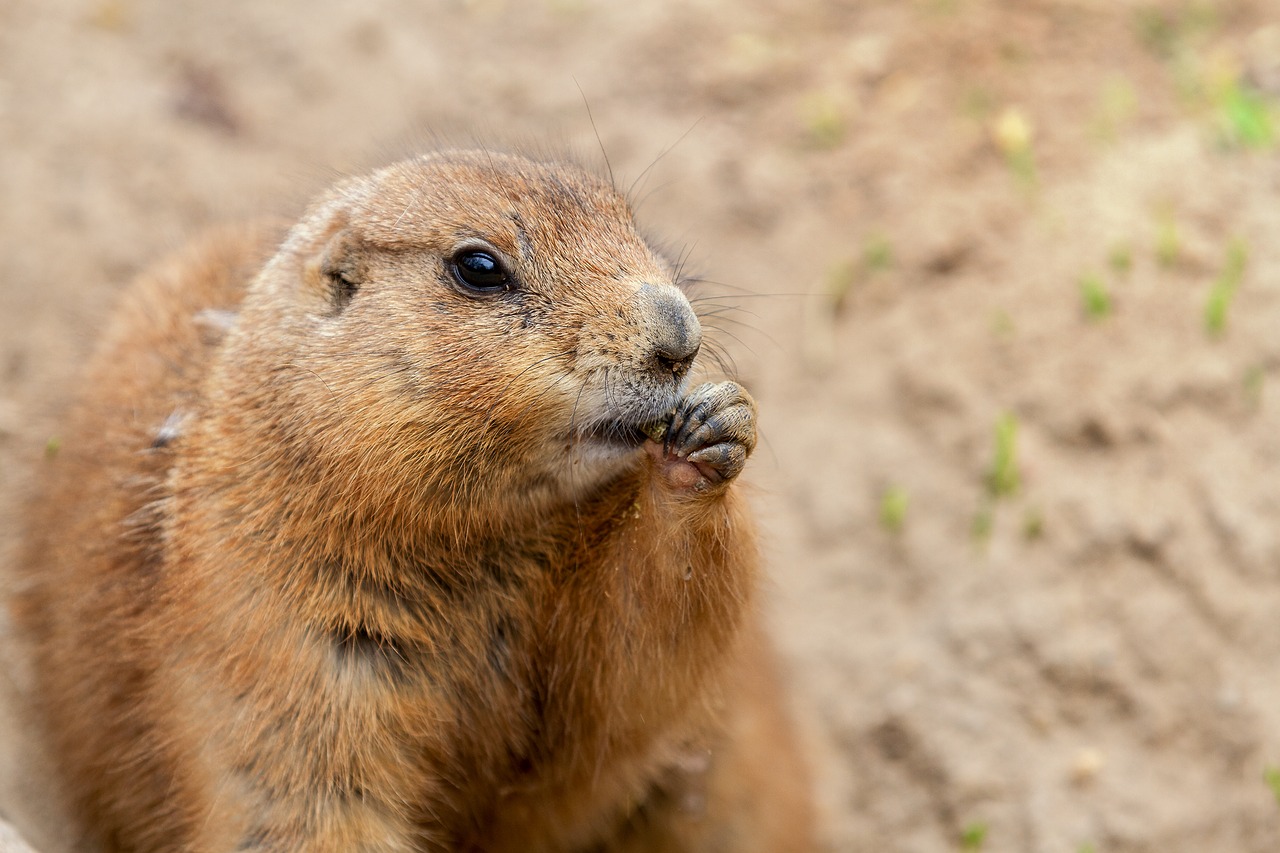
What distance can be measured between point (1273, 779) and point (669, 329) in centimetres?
337

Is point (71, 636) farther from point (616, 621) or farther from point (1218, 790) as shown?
point (1218, 790)

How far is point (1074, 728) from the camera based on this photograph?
5.56 metres

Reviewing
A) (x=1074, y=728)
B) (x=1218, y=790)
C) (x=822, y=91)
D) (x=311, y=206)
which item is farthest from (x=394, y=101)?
(x=1218, y=790)

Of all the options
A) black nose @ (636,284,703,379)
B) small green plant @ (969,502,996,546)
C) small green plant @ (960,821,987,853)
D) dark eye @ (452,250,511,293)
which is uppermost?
dark eye @ (452,250,511,293)

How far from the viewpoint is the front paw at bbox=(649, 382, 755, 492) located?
334 cm

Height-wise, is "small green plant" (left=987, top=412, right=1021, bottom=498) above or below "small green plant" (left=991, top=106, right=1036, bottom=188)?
below

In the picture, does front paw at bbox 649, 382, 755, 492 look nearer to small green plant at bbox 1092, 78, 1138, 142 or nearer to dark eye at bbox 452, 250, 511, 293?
dark eye at bbox 452, 250, 511, 293

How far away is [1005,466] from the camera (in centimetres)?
595

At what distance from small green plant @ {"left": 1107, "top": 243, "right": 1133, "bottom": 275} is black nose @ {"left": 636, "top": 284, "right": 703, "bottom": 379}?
3715 mm

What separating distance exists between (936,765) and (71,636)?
140 inches

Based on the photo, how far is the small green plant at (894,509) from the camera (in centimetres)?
613

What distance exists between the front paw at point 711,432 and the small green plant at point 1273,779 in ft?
9.70

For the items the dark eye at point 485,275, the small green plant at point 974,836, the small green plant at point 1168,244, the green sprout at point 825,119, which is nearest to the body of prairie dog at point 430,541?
the dark eye at point 485,275

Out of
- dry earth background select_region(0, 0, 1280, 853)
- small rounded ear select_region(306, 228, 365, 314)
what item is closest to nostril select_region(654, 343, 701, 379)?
small rounded ear select_region(306, 228, 365, 314)
